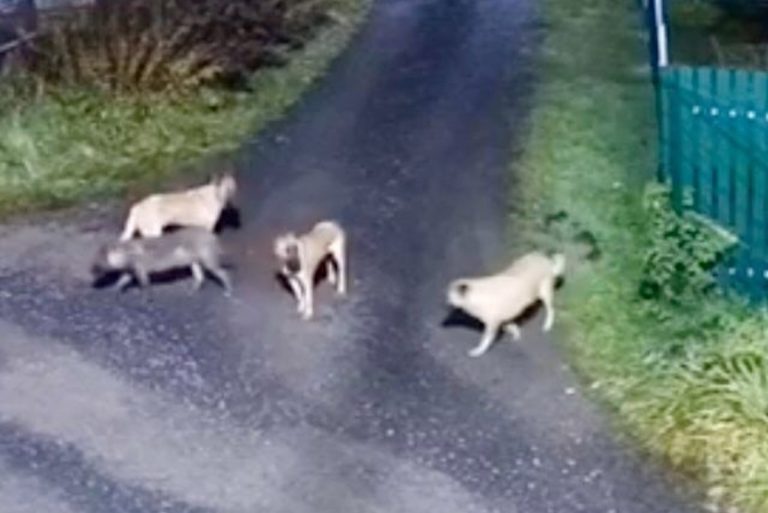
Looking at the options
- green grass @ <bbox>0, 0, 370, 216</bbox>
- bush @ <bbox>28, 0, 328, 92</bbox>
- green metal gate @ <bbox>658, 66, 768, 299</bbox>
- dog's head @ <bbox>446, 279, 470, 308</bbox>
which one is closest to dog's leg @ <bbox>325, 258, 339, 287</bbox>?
dog's head @ <bbox>446, 279, 470, 308</bbox>

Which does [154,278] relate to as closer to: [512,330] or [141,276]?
[141,276]

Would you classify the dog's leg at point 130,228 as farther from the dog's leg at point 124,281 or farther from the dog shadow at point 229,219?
the dog shadow at point 229,219

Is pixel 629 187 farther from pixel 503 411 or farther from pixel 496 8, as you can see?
pixel 496 8

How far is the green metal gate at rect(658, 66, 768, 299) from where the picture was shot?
288 inches

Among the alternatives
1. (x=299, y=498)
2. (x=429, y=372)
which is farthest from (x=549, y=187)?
(x=299, y=498)

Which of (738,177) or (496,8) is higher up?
(738,177)

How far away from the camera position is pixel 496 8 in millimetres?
13031

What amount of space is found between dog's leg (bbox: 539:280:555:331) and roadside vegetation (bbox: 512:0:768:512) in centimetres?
7

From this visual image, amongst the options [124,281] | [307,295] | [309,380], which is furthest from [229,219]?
[309,380]

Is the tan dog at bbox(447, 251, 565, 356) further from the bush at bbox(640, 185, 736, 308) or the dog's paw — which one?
the bush at bbox(640, 185, 736, 308)

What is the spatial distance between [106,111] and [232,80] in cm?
107

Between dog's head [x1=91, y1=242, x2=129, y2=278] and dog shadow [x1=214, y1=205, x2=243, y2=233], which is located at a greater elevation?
dog's head [x1=91, y1=242, x2=129, y2=278]

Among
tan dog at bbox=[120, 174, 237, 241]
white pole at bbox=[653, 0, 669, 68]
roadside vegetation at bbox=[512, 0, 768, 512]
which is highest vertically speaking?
white pole at bbox=[653, 0, 669, 68]

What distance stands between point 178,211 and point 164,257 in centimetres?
43
